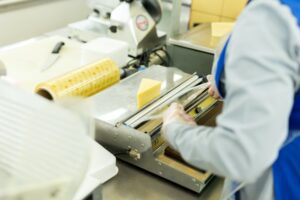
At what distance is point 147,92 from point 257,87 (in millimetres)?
616

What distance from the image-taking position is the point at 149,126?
41.3 inches

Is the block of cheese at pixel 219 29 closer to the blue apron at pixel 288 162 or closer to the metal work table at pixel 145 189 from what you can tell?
the metal work table at pixel 145 189

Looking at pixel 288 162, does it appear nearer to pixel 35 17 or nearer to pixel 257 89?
pixel 257 89

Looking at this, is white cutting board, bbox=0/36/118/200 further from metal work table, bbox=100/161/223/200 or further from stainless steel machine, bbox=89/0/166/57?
metal work table, bbox=100/161/223/200

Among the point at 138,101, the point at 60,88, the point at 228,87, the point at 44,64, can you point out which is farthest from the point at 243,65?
the point at 44,64

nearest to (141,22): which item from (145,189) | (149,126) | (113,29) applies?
(113,29)

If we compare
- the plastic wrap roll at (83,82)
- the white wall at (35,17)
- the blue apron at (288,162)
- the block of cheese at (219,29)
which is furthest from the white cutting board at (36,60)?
the white wall at (35,17)

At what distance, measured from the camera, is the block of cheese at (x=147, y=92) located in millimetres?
1134

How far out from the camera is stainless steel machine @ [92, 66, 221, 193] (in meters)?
1.00

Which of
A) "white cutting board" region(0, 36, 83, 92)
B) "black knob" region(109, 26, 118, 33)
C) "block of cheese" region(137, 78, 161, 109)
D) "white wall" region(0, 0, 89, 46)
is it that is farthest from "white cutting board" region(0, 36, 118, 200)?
"white wall" region(0, 0, 89, 46)

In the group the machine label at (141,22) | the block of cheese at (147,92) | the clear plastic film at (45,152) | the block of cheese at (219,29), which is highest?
the clear plastic film at (45,152)

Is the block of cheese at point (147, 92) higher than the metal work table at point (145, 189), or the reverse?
the block of cheese at point (147, 92)

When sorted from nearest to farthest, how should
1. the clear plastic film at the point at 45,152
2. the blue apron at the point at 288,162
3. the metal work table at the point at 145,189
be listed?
1. the clear plastic film at the point at 45,152
2. the blue apron at the point at 288,162
3. the metal work table at the point at 145,189

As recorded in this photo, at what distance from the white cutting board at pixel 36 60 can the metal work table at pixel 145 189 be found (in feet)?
1.63
